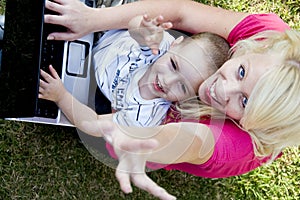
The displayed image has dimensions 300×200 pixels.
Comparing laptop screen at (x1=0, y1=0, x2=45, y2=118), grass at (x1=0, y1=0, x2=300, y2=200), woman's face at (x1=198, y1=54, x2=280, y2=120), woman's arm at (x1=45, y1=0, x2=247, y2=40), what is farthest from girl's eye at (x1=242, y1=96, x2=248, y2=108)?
grass at (x1=0, y1=0, x2=300, y2=200)

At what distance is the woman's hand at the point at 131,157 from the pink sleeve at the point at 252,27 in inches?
20.6

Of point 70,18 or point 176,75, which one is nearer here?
point 176,75

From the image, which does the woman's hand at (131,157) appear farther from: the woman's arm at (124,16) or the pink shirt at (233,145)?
the woman's arm at (124,16)

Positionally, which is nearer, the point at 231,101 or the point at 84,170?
the point at 231,101

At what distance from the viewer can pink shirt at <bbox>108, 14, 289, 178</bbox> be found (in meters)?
1.11

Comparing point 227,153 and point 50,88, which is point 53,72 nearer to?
point 50,88

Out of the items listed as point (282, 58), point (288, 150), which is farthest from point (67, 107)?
point (288, 150)

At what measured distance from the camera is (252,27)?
48.9 inches

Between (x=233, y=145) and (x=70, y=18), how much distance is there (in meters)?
0.44

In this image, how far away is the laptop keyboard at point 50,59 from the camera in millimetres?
1202

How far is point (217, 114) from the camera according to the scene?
1035mm

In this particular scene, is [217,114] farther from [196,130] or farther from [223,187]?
[223,187]

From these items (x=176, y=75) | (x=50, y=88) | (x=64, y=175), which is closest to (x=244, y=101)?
(x=176, y=75)

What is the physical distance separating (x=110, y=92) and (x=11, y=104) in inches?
7.9
